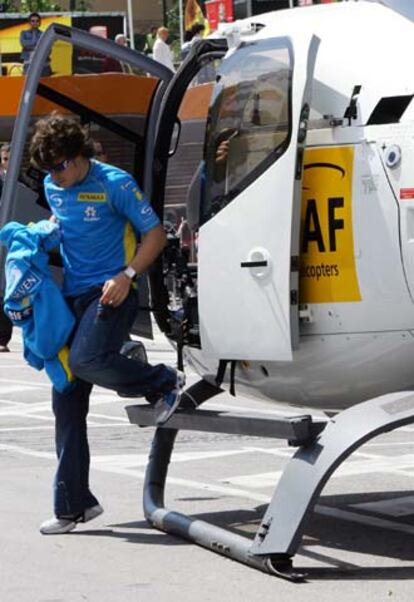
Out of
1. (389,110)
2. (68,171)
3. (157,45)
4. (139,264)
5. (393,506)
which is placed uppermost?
(389,110)

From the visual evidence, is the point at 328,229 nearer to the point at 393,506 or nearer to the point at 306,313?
the point at 306,313

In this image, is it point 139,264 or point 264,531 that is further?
point 139,264

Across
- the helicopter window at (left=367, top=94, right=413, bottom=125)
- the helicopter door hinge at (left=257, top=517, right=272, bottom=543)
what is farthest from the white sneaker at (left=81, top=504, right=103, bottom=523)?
the helicopter window at (left=367, top=94, right=413, bottom=125)

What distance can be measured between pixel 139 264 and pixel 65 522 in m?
1.32

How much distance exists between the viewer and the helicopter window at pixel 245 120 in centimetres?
767

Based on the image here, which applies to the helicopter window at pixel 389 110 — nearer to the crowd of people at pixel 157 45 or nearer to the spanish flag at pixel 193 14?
the crowd of people at pixel 157 45

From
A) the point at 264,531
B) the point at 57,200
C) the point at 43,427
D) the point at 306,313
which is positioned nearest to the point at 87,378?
the point at 57,200

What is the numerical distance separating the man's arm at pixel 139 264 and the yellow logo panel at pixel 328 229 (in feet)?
2.59

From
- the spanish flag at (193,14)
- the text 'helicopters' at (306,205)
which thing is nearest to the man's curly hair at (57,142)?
the text 'helicopters' at (306,205)

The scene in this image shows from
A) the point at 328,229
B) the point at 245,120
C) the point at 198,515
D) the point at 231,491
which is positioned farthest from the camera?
the point at 231,491

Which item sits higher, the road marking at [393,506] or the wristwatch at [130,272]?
the wristwatch at [130,272]

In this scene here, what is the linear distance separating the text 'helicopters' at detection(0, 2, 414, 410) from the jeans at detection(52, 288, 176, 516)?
32 centimetres

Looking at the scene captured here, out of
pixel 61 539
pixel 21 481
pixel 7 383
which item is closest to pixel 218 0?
pixel 7 383

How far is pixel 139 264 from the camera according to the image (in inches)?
317
